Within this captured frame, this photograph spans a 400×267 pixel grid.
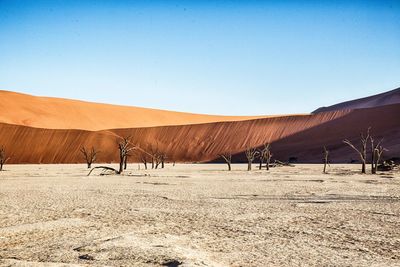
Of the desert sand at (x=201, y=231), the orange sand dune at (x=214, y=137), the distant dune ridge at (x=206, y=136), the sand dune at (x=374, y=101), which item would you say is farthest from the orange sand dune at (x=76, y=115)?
the desert sand at (x=201, y=231)

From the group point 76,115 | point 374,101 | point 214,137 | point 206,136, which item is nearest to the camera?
point 214,137

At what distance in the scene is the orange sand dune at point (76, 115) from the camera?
2925 inches

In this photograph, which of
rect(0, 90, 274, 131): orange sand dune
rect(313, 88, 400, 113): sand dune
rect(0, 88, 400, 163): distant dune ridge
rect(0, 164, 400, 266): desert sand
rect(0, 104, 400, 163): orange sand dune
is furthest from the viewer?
rect(313, 88, 400, 113): sand dune

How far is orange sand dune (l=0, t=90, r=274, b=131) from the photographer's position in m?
74.3

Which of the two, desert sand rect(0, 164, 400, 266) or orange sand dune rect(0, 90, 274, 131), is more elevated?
orange sand dune rect(0, 90, 274, 131)

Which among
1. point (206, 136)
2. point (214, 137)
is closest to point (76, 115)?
point (206, 136)

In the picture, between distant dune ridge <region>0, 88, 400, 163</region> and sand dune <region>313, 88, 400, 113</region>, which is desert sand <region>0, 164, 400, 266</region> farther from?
sand dune <region>313, 88, 400, 113</region>

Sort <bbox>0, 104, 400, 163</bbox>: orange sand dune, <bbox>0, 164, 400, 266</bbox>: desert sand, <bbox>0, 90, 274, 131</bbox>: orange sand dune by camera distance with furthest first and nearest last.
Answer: <bbox>0, 90, 274, 131</bbox>: orange sand dune < <bbox>0, 104, 400, 163</bbox>: orange sand dune < <bbox>0, 164, 400, 266</bbox>: desert sand

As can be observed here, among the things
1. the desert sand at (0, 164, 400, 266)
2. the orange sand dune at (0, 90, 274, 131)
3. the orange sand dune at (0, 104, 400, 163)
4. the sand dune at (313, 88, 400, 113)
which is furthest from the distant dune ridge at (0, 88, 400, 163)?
the desert sand at (0, 164, 400, 266)

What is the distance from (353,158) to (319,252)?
134 feet

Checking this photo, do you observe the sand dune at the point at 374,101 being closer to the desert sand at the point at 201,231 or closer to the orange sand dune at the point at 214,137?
the orange sand dune at the point at 214,137

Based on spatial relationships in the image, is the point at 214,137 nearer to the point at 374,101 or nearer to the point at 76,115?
the point at 76,115

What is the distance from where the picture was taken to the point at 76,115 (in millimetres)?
83000

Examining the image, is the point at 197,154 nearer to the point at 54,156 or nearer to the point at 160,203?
the point at 54,156
